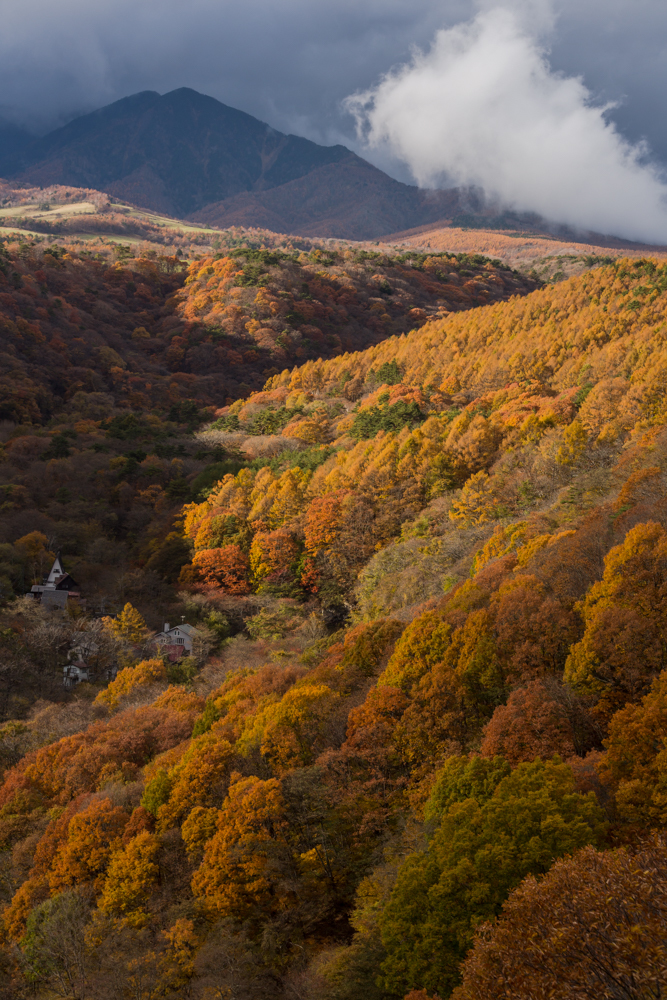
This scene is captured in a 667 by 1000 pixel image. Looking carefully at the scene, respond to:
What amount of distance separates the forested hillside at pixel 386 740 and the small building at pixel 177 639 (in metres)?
1.52

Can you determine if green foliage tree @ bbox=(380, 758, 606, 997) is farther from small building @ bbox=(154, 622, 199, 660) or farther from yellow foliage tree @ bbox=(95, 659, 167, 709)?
small building @ bbox=(154, 622, 199, 660)

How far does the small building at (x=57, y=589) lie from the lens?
49.6 meters

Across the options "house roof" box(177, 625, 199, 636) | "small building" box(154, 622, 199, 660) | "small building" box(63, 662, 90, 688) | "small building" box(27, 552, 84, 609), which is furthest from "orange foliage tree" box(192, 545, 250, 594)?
"small building" box(63, 662, 90, 688)

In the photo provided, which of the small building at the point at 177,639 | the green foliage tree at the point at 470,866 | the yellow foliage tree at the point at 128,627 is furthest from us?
the small building at the point at 177,639

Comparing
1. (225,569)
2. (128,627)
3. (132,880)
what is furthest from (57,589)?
(132,880)

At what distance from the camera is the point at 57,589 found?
50.9 meters

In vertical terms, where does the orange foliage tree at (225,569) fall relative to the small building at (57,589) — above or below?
above

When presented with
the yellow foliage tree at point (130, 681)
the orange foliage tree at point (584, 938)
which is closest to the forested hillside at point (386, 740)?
the orange foliage tree at point (584, 938)

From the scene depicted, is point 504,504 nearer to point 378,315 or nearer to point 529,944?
point 529,944

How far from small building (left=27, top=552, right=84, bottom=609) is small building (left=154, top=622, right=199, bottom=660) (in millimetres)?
8756

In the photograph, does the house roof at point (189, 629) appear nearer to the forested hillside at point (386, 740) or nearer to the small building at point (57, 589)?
the forested hillside at point (386, 740)

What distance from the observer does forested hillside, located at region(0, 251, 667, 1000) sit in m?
14.2

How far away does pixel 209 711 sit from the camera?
29.8 meters

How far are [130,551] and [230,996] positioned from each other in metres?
44.5
